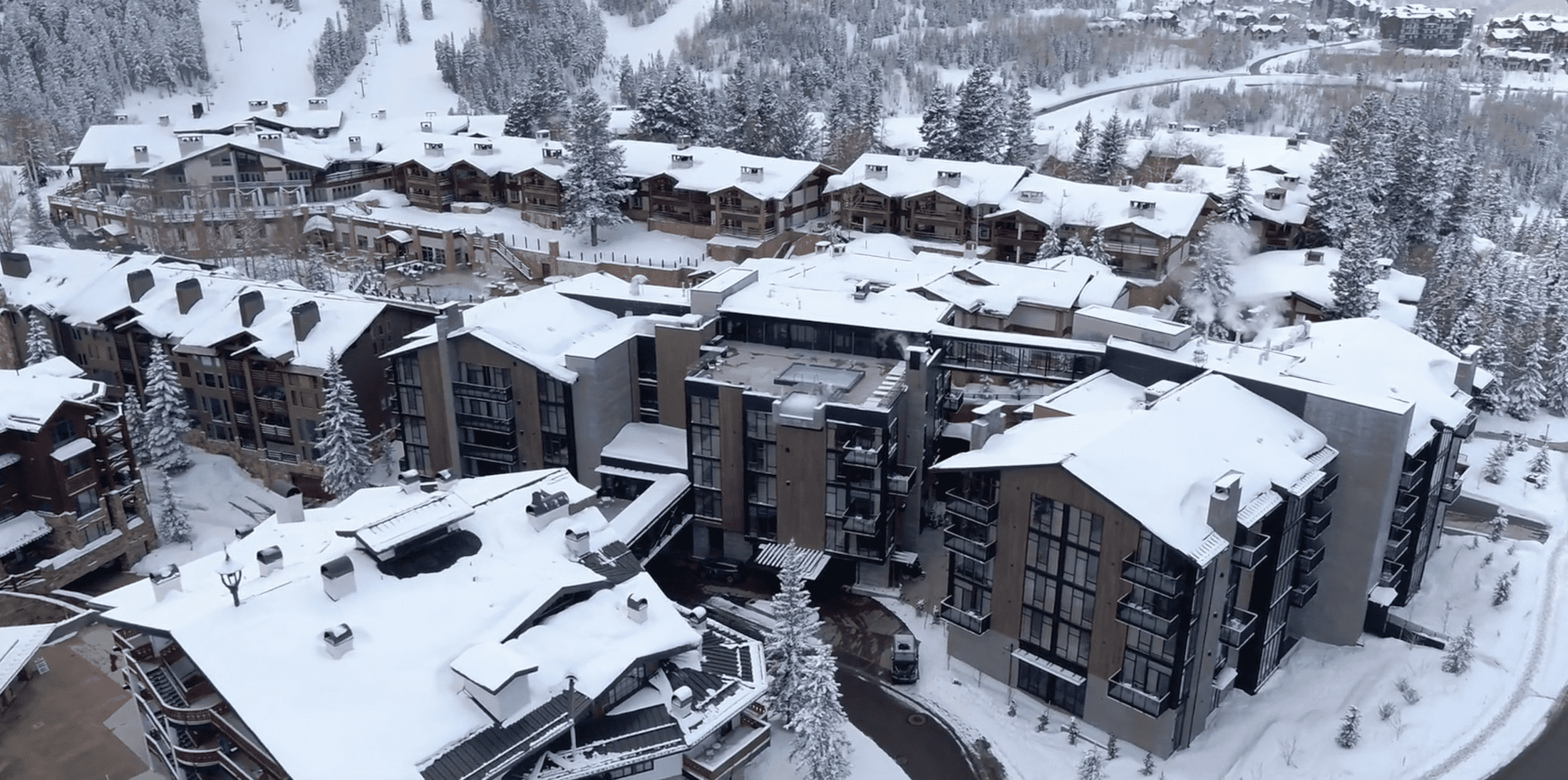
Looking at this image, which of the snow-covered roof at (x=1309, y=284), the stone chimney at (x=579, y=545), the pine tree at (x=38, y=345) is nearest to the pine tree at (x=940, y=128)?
the snow-covered roof at (x=1309, y=284)

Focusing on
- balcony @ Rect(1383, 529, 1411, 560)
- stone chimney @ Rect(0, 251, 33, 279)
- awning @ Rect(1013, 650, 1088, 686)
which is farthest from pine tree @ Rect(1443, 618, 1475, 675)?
stone chimney @ Rect(0, 251, 33, 279)

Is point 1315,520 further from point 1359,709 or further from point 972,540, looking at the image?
point 972,540

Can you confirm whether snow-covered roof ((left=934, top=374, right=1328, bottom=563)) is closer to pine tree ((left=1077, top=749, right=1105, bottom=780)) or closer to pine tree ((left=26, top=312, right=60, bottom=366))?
pine tree ((left=1077, top=749, right=1105, bottom=780))

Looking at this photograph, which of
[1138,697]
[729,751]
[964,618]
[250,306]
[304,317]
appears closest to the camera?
[729,751]

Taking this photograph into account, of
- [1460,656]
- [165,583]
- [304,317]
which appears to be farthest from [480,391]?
[1460,656]

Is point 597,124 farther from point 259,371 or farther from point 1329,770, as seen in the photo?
point 1329,770

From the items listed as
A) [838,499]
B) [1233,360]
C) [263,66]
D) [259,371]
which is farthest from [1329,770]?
[263,66]
